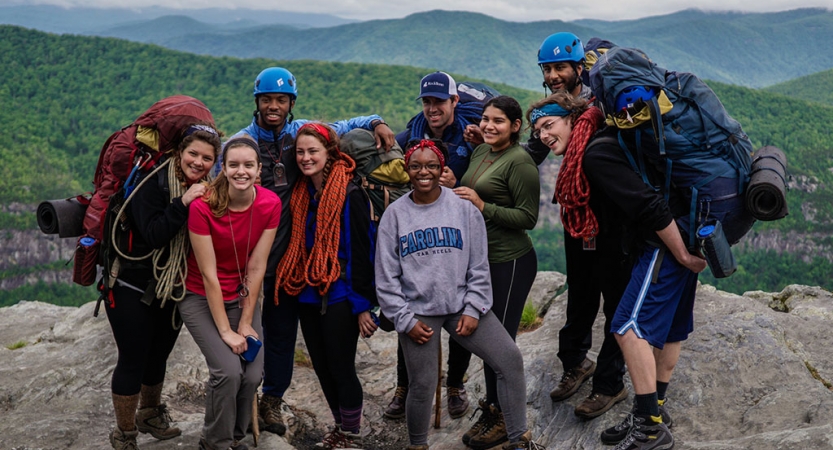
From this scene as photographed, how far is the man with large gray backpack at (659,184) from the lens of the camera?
13.9 ft

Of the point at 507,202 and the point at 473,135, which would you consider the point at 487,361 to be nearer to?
the point at 507,202

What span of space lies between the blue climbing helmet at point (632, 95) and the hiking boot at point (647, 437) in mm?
2194

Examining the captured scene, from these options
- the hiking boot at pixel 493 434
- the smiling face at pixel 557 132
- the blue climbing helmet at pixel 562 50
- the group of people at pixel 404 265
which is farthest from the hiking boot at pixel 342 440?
the blue climbing helmet at pixel 562 50

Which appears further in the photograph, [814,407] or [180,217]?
[814,407]

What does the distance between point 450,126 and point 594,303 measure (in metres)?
1.95

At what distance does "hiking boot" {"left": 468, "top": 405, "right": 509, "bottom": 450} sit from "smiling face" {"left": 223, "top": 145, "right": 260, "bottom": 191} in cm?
260

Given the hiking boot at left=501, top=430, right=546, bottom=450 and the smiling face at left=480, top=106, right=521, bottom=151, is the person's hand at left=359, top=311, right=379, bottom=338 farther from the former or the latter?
the smiling face at left=480, top=106, right=521, bottom=151

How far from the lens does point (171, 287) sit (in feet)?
14.9

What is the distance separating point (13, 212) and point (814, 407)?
73501 mm

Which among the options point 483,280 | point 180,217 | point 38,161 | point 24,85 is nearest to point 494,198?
point 483,280

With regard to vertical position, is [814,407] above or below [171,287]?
below

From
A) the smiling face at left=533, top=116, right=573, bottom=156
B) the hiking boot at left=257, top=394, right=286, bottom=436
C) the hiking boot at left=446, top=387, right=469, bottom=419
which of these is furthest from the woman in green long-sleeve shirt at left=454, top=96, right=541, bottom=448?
the hiking boot at left=257, top=394, right=286, bottom=436

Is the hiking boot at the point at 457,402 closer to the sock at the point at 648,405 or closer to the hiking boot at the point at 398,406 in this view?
the hiking boot at the point at 398,406

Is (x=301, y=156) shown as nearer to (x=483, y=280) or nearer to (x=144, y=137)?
(x=144, y=137)
